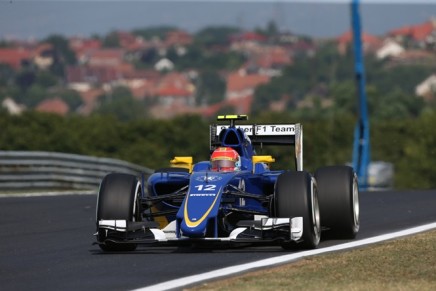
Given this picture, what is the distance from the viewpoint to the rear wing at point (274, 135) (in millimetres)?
15867

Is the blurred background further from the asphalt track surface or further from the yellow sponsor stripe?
the yellow sponsor stripe

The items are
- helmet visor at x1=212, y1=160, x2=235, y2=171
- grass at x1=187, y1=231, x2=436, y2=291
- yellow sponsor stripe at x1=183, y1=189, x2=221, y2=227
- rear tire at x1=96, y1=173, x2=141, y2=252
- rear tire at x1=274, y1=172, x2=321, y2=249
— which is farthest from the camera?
helmet visor at x1=212, y1=160, x2=235, y2=171

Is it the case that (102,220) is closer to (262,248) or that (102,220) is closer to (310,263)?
(262,248)

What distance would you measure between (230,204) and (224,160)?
0.79 meters

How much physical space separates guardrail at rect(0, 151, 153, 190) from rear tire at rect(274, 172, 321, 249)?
1629 centimetres

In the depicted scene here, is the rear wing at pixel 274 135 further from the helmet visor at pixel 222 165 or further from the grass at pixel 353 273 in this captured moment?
the grass at pixel 353 273

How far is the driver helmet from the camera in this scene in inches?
563

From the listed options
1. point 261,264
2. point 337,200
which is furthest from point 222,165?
point 261,264

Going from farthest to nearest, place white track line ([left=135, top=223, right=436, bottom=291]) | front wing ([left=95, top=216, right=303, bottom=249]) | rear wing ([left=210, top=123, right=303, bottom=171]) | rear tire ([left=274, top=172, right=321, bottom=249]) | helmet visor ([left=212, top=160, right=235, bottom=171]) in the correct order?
rear wing ([left=210, top=123, right=303, bottom=171]) → helmet visor ([left=212, top=160, right=235, bottom=171]) → rear tire ([left=274, top=172, right=321, bottom=249]) → front wing ([left=95, top=216, right=303, bottom=249]) → white track line ([left=135, top=223, right=436, bottom=291])

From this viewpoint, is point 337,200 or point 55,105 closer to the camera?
point 337,200

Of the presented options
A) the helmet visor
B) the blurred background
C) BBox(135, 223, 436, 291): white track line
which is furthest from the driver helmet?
the blurred background

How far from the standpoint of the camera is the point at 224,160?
1430 centimetres

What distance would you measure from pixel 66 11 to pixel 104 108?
13.6 m

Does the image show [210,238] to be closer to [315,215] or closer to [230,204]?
[230,204]
